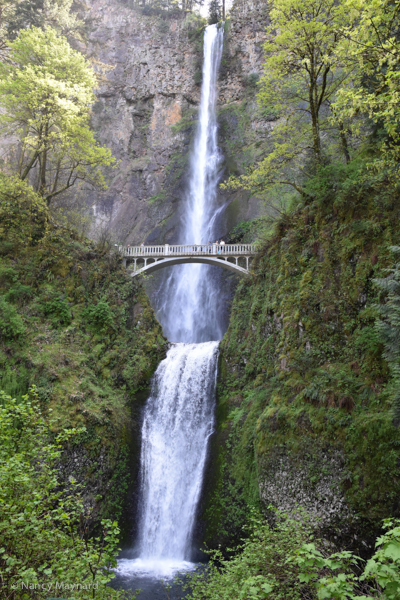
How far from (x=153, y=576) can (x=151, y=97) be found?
40608 millimetres

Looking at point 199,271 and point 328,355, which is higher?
point 199,271

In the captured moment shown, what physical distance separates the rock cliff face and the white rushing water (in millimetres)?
1288

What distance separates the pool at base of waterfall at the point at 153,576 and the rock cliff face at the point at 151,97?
23640mm

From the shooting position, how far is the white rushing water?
90.4 feet

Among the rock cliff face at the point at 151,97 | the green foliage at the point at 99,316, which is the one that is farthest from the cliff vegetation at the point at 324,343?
the rock cliff face at the point at 151,97

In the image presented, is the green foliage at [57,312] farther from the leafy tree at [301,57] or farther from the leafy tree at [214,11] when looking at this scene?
the leafy tree at [214,11]

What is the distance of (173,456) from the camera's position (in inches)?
586

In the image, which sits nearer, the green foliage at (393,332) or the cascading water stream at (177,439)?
the green foliage at (393,332)

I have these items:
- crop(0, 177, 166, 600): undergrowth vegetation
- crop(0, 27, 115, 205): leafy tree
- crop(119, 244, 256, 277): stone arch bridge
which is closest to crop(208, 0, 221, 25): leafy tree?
crop(0, 27, 115, 205): leafy tree

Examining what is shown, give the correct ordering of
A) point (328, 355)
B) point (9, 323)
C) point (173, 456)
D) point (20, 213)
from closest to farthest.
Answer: point (328, 355)
point (9, 323)
point (173, 456)
point (20, 213)

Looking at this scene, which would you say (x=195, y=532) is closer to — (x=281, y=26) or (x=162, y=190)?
(x=281, y=26)

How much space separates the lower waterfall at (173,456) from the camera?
500 inches

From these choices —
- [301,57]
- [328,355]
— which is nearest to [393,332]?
[328,355]

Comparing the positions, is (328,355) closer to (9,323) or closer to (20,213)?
(9,323)
